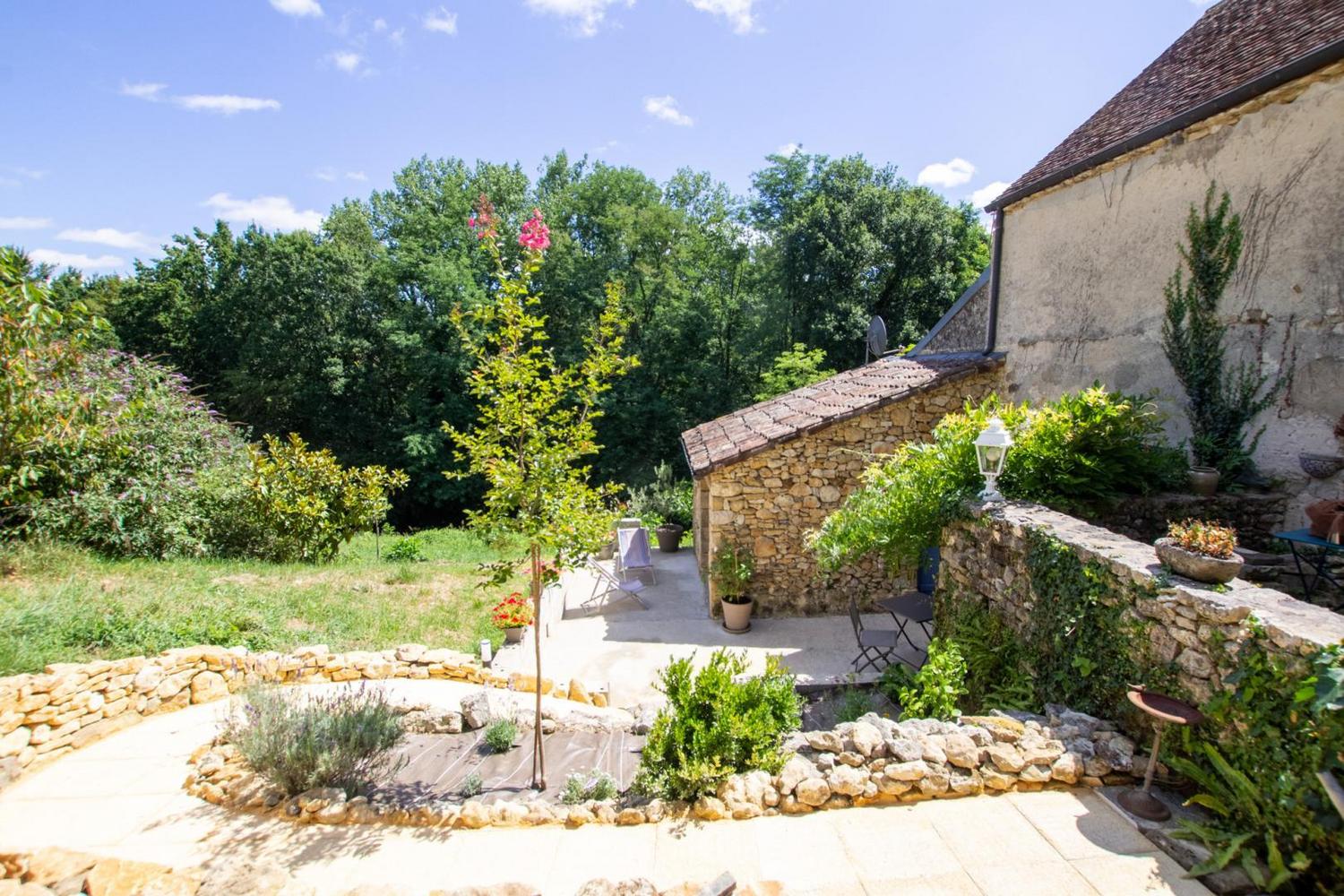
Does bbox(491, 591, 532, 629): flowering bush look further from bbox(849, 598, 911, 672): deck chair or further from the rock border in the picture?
bbox(849, 598, 911, 672): deck chair

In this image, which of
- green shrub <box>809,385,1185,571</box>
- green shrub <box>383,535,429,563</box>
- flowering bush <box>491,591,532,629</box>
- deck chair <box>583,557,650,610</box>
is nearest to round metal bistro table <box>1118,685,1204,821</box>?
green shrub <box>809,385,1185,571</box>

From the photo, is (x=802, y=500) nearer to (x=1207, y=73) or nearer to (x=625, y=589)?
(x=625, y=589)

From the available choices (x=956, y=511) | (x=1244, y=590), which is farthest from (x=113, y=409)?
(x=1244, y=590)

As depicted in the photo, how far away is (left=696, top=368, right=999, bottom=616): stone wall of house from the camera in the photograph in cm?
851

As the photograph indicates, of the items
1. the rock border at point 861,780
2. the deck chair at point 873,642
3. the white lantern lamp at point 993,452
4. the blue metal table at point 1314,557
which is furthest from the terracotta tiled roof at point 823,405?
the rock border at point 861,780

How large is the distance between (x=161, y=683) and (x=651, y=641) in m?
5.24

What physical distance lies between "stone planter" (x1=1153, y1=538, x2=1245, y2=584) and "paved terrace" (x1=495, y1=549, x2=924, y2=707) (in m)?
3.82

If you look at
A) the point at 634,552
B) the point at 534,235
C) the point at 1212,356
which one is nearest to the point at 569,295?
the point at 634,552

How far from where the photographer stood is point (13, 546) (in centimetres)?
748

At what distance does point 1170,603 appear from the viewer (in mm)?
3324

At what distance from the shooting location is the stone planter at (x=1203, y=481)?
573cm

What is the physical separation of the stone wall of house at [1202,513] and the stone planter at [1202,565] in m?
2.36

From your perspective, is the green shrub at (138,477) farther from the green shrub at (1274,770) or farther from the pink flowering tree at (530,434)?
the green shrub at (1274,770)

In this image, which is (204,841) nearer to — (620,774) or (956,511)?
(620,774)
